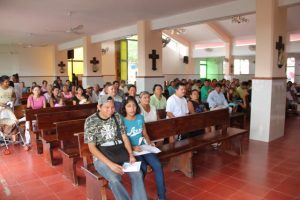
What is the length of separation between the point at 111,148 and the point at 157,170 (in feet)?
1.94

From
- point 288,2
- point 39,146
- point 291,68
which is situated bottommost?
point 39,146

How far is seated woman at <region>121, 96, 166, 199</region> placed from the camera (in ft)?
9.98

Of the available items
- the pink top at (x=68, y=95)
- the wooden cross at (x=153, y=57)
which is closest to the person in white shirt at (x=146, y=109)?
the pink top at (x=68, y=95)

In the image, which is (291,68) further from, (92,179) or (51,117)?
(92,179)

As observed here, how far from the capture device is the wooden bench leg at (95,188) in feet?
9.43

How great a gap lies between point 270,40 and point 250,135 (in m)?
2.05

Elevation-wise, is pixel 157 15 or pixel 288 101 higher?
pixel 157 15

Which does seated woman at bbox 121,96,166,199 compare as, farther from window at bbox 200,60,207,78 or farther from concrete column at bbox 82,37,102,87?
window at bbox 200,60,207,78

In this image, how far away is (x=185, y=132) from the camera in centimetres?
419

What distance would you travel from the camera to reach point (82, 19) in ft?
26.7

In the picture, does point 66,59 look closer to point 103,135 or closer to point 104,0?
point 104,0

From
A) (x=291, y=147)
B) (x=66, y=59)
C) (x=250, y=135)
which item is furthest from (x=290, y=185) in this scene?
(x=66, y=59)

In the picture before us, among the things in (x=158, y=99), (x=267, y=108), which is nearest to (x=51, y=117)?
(x=158, y=99)

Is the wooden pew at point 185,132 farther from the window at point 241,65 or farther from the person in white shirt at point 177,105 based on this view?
the window at point 241,65
